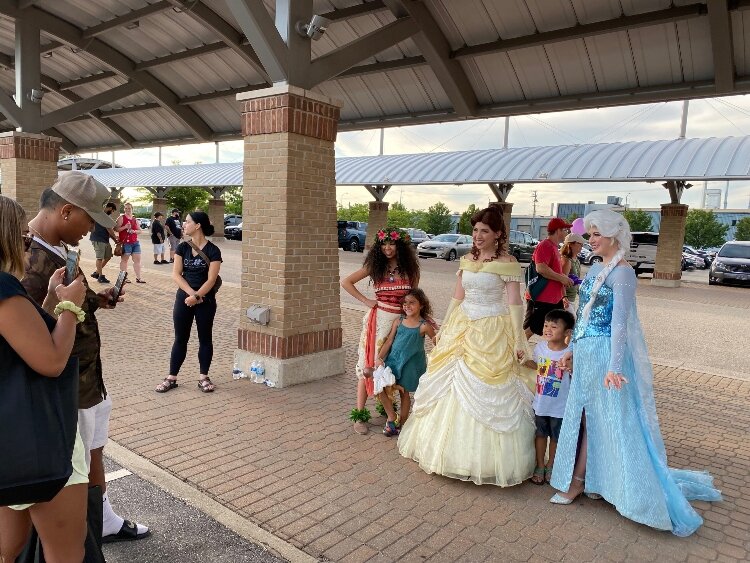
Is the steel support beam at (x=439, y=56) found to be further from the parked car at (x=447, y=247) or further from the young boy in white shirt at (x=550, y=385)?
the parked car at (x=447, y=247)

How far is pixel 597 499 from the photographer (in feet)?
11.8

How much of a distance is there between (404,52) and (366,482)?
779cm

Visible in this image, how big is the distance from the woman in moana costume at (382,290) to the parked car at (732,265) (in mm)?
20159

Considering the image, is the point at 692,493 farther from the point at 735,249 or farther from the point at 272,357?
the point at 735,249

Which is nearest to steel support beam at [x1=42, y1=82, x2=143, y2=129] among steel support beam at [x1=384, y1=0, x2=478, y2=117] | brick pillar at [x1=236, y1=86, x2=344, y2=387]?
brick pillar at [x1=236, y1=86, x2=344, y2=387]

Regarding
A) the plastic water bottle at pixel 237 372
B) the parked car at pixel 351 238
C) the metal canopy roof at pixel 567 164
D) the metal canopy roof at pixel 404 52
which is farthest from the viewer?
the parked car at pixel 351 238

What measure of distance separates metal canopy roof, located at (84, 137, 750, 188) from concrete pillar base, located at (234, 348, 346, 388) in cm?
1039

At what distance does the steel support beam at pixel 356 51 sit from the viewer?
581cm

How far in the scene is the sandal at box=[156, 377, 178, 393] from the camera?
529 centimetres

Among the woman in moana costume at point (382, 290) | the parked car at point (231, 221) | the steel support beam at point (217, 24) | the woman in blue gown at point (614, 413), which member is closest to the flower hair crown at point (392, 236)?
the woman in moana costume at point (382, 290)

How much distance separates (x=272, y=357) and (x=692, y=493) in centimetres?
396

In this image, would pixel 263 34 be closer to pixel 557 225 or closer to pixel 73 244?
pixel 73 244

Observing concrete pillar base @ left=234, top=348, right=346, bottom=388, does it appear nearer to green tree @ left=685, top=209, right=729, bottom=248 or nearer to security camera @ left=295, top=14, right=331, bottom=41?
security camera @ left=295, top=14, right=331, bottom=41

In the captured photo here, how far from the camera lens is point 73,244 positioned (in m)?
2.35
